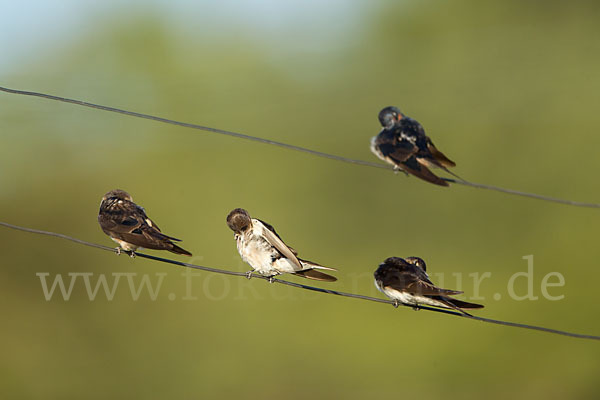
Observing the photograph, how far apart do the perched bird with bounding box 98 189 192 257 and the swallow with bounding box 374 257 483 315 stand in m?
1.98

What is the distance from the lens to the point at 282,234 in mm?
32750

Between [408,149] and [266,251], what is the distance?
5.73 ft

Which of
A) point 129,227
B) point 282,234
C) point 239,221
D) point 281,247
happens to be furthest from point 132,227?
point 282,234

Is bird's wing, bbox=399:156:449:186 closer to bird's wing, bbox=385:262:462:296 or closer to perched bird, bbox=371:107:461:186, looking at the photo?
perched bird, bbox=371:107:461:186

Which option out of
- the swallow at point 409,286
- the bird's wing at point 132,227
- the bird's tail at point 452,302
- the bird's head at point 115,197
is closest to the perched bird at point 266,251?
the swallow at point 409,286

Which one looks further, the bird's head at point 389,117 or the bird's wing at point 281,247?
the bird's head at point 389,117

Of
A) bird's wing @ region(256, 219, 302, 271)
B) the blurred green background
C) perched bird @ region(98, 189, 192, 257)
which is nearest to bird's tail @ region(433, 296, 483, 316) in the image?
bird's wing @ region(256, 219, 302, 271)

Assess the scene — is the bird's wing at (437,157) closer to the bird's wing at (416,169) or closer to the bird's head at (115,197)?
the bird's wing at (416,169)

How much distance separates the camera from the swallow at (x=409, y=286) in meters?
7.03

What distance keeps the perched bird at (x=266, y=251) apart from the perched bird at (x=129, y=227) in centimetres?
70

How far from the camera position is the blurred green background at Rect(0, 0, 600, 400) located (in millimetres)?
30469

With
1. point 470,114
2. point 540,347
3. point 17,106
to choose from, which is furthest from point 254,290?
point 17,106

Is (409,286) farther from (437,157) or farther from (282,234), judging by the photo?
(282,234)

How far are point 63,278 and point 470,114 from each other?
808 inches
